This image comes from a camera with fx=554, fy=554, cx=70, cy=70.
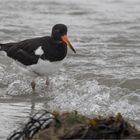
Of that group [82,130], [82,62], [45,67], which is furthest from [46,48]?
[82,130]

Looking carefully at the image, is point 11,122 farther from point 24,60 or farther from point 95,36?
point 95,36

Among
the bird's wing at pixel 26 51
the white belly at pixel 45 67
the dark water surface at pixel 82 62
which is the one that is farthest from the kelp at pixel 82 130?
the bird's wing at pixel 26 51

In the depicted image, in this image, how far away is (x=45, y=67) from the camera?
316 inches

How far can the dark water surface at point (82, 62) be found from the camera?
728 centimetres

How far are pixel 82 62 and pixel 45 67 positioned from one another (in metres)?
1.93

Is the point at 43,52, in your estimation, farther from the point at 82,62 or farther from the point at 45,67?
the point at 82,62

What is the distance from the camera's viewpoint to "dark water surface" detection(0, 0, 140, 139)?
7.28 metres

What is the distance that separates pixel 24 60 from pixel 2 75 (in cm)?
81

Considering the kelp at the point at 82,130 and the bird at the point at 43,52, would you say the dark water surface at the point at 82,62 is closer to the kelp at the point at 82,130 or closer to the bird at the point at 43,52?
the bird at the point at 43,52

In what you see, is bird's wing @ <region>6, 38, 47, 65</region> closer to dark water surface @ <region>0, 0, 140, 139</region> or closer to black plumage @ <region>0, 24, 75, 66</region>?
black plumage @ <region>0, 24, 75, 66</region>

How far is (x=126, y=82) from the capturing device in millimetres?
8359

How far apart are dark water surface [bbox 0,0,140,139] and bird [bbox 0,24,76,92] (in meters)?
0.36

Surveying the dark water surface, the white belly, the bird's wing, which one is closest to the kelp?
the dark water surface

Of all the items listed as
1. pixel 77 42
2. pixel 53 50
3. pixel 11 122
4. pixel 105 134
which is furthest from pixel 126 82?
pixel 105 134
